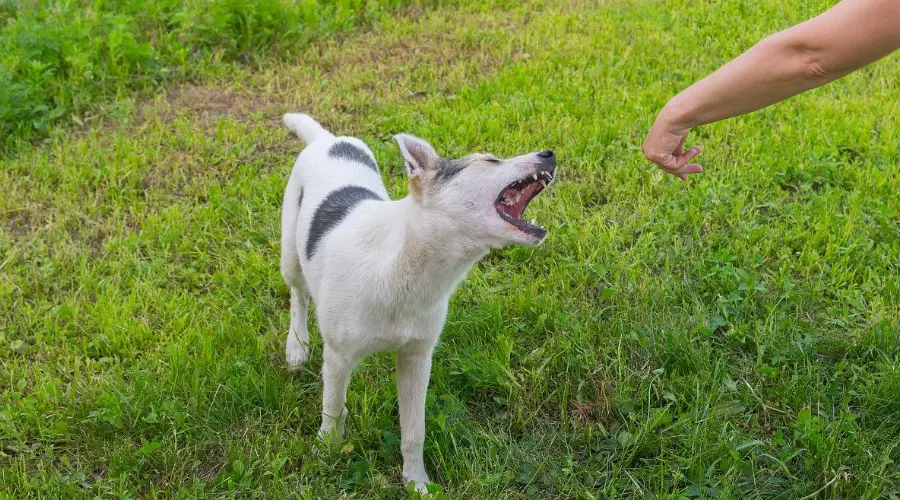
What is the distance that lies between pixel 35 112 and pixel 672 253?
4693mm

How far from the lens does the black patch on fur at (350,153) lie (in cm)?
380

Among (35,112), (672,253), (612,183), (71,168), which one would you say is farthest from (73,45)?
(672,253)

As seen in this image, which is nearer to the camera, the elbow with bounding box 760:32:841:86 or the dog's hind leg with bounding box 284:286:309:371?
the elbow with bounding box 760:32:841:86

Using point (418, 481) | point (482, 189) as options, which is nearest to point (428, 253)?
point (482, 189)

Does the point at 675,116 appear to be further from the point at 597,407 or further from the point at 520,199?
the point at 597,407

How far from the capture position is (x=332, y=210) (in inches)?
132

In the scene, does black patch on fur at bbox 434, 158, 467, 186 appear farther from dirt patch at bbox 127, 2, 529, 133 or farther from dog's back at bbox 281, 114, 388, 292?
dirt patch at bbox 127, 2, 529, 133

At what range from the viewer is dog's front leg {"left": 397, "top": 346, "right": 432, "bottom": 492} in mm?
3117

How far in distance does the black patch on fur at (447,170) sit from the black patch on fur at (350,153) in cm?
111

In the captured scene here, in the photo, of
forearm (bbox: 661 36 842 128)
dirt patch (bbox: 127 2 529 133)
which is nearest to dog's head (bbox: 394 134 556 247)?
forearm (bbox: 661 36 842 128)

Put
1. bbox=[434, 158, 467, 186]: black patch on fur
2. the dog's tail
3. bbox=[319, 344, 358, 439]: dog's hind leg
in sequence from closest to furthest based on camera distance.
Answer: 1. bbox=[434, 158, 467, 186]: black patch on fur
2. bbox=[319, 344, 358, 439]: dog's hind leg
3. the dog's tail

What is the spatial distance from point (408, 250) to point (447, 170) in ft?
1.05

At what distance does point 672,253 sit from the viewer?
14.4 feet

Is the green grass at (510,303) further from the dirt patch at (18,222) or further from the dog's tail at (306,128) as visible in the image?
the dog's tail at (306,128)
